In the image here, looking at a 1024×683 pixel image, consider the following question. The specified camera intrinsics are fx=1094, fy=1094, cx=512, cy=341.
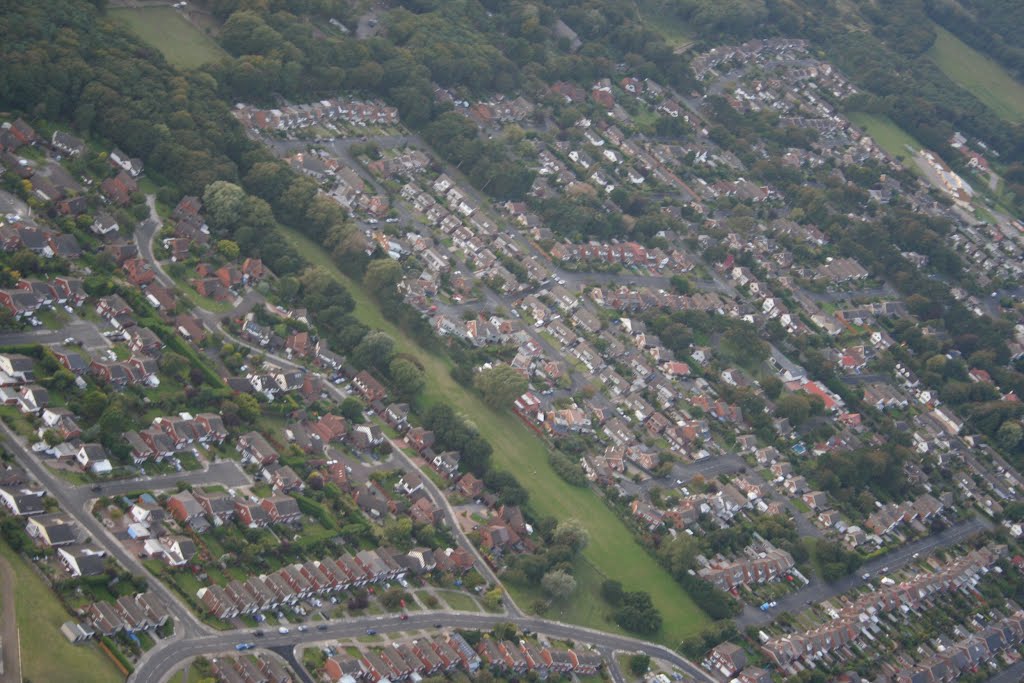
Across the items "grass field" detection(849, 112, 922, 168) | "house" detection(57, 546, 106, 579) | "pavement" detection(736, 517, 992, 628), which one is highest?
"grass field" detection(849, 112, 922, 168)

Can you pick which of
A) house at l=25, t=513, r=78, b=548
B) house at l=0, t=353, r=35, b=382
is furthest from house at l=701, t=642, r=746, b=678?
house at l=0, t=353, r=35, b=382

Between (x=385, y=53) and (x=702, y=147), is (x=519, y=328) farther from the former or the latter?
(x=702, y=147)

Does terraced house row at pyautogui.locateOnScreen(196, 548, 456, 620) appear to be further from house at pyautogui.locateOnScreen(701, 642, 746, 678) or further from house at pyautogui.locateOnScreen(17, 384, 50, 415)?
house at pyautogui.locateOnScreen(701, 642, 746, 678)

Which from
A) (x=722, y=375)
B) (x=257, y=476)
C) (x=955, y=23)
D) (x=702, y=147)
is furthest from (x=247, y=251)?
(x=955, y=23)

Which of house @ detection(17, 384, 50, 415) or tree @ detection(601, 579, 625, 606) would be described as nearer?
house @ detection(17, 384, 50, 415)

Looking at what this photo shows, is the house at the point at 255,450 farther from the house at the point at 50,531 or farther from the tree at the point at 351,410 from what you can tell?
the house at the point at 50,531

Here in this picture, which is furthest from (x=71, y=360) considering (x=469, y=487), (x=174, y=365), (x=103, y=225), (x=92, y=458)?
(x=469, y=487)

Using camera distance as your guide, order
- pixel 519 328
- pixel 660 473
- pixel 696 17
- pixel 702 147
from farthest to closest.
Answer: pixel 696 17, pixel 702 147, pixel 519 328, pixel 660 473

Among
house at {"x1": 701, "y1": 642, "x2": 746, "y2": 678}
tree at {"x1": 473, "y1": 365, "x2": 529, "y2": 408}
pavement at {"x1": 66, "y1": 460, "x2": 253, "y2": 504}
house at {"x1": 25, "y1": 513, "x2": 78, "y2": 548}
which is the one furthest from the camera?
tree at {"x1": 473, "y1": 365, "x2": 529, "y2": 408}

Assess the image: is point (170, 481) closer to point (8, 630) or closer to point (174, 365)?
point (174, 365)
